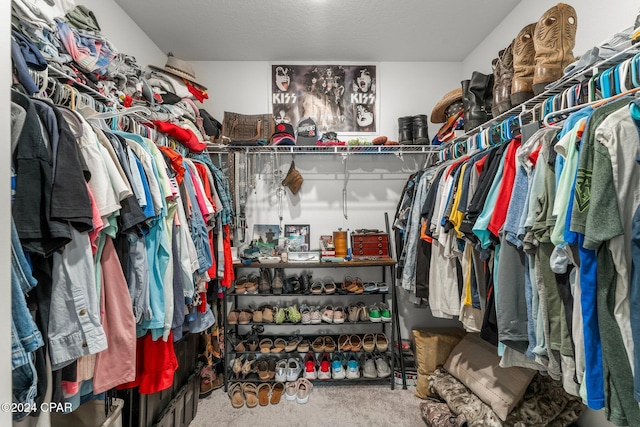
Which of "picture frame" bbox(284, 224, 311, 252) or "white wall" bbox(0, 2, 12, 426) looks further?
"picture frame" bbox(284, 224, 311, 252)

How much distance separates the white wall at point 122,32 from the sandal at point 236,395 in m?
2.66

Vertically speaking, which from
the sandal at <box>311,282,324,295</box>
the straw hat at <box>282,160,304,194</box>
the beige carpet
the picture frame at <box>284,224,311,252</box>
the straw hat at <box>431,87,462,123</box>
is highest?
the straw hat at <box>431,87,462,123</box>

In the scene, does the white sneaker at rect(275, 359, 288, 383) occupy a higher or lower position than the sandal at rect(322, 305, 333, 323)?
lower

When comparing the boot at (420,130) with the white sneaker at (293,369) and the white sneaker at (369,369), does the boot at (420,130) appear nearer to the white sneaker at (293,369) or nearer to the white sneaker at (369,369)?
the white sneaker at (369,369)

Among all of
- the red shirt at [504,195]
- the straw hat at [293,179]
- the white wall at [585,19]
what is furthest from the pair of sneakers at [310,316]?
the white wall at [585,19]

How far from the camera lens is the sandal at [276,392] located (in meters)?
2.13

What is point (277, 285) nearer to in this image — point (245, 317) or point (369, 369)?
point (245, 317)

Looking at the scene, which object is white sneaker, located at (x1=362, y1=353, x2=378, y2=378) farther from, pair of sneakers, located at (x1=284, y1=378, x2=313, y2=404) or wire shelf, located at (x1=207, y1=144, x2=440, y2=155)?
wire shelf, located at (x1=207, y1=144, x2=440, y2=155)

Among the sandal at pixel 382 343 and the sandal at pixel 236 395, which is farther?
the sandal at pixel 382 343

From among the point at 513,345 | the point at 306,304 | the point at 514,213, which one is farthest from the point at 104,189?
the point at 306,304

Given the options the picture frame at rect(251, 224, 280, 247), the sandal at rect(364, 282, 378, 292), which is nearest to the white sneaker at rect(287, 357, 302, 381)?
the sandal at rect(364, 282, 378, 292)

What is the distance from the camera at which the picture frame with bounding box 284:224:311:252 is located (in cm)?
266

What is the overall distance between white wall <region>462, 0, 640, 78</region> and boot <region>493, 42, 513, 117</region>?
17.8 inches

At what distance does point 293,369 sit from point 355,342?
0.58 meters
